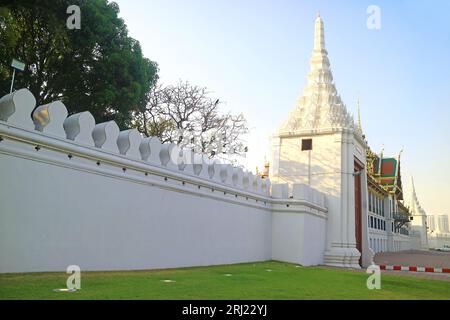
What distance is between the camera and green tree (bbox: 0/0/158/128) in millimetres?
17281

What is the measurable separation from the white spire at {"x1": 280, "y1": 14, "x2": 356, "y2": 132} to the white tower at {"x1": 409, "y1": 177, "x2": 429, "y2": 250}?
61727 millimetres

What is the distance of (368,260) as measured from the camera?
20.1 metres

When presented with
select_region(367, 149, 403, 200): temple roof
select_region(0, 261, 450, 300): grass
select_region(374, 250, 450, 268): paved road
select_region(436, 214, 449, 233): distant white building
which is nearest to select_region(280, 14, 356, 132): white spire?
select_region(374, 250, 450, 268): paved road

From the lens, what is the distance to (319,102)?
20.0 metres

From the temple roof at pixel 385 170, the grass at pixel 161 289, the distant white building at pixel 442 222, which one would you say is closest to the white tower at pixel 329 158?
the grass at pixel 161 289

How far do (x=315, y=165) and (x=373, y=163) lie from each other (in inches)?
1434

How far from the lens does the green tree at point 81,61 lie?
17281mm

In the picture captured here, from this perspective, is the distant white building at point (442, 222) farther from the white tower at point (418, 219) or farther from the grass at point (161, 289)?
the grass at point (161, 289)

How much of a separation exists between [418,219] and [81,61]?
76.1 metres

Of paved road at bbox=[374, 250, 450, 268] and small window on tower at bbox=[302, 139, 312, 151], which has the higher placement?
small window on tower at bbox=[302, 139, 312, 151]

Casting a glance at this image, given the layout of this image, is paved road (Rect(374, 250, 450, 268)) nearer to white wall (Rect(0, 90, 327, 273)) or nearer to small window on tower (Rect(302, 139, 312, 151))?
small window on tower (Rect(302, 139, 312, 151))

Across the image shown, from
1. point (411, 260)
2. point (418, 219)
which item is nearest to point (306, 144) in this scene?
point (411, 260)

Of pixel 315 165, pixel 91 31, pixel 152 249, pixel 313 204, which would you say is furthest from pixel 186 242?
pixel 91 31
